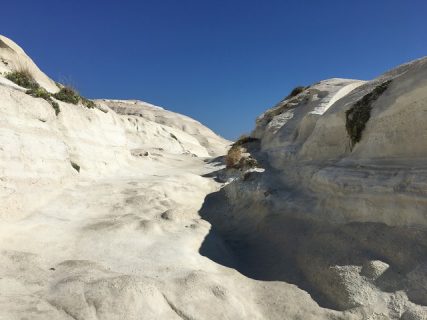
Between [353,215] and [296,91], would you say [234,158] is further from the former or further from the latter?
[353,215]

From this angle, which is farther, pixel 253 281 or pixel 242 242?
pixel 242 242

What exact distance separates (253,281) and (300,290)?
0.77 meters

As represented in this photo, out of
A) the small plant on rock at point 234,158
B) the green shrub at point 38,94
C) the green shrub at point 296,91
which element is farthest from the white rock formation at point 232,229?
the green shrub at point 296,91

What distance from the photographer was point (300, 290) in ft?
16.6

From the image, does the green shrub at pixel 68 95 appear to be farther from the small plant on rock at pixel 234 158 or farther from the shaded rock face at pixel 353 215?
the shaded rock face at pixel 353 215

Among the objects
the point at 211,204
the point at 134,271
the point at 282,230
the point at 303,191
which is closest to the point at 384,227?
the point at 282,230

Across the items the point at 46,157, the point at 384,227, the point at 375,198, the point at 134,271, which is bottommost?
the point at 134,271

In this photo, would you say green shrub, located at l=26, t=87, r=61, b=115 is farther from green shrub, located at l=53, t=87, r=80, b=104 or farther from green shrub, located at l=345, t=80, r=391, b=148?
green shrub, located at l=345, t=80, r=391, b=148

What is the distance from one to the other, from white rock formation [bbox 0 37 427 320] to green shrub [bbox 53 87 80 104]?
1260 millimetres

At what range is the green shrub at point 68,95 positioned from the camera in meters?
12.2

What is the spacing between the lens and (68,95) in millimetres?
12789

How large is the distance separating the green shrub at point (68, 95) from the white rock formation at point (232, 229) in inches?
49.6

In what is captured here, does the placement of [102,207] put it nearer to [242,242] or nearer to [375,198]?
[242,242]

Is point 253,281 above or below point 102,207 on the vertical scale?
below
